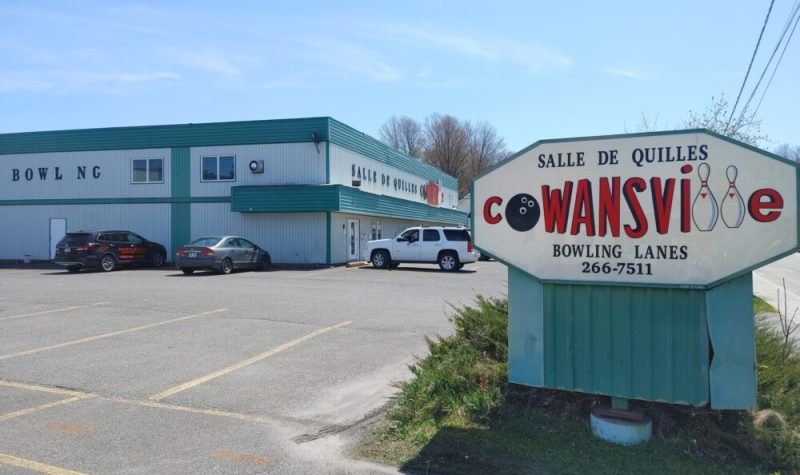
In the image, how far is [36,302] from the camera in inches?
534

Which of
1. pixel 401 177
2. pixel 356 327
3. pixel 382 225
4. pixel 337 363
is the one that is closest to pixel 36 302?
pixel 356 327

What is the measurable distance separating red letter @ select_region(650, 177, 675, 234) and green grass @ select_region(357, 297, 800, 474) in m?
1.59

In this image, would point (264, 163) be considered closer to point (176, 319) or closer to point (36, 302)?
point (36, 302)

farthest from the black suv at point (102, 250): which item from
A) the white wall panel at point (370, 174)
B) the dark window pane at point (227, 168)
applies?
the white wall panel at point (370, 174)

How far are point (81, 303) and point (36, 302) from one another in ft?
3.68

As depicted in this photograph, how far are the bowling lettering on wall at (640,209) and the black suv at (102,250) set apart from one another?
21520 millimetres

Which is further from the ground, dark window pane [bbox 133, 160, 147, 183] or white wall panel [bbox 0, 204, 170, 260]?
dark window pane [bbox 133, 160, 147, 183]

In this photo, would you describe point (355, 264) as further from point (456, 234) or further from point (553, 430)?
point (553, 430)

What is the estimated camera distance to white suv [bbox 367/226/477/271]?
2509 cm

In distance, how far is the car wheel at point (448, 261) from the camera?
25094 mm

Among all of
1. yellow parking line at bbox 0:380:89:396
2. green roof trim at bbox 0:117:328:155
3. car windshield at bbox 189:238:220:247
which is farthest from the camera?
green roof trim at bbox 0:117:328:155

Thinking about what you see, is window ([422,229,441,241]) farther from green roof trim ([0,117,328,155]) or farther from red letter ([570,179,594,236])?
red letter ([570,179,594,236])

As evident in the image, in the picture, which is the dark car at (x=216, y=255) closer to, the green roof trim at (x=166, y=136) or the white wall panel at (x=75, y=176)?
the green roof trim at (x=166, y=136)

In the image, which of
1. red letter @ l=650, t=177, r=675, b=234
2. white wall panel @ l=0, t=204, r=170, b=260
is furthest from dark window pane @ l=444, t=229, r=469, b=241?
red letter @ l=650, t=177, r=675, b=234
